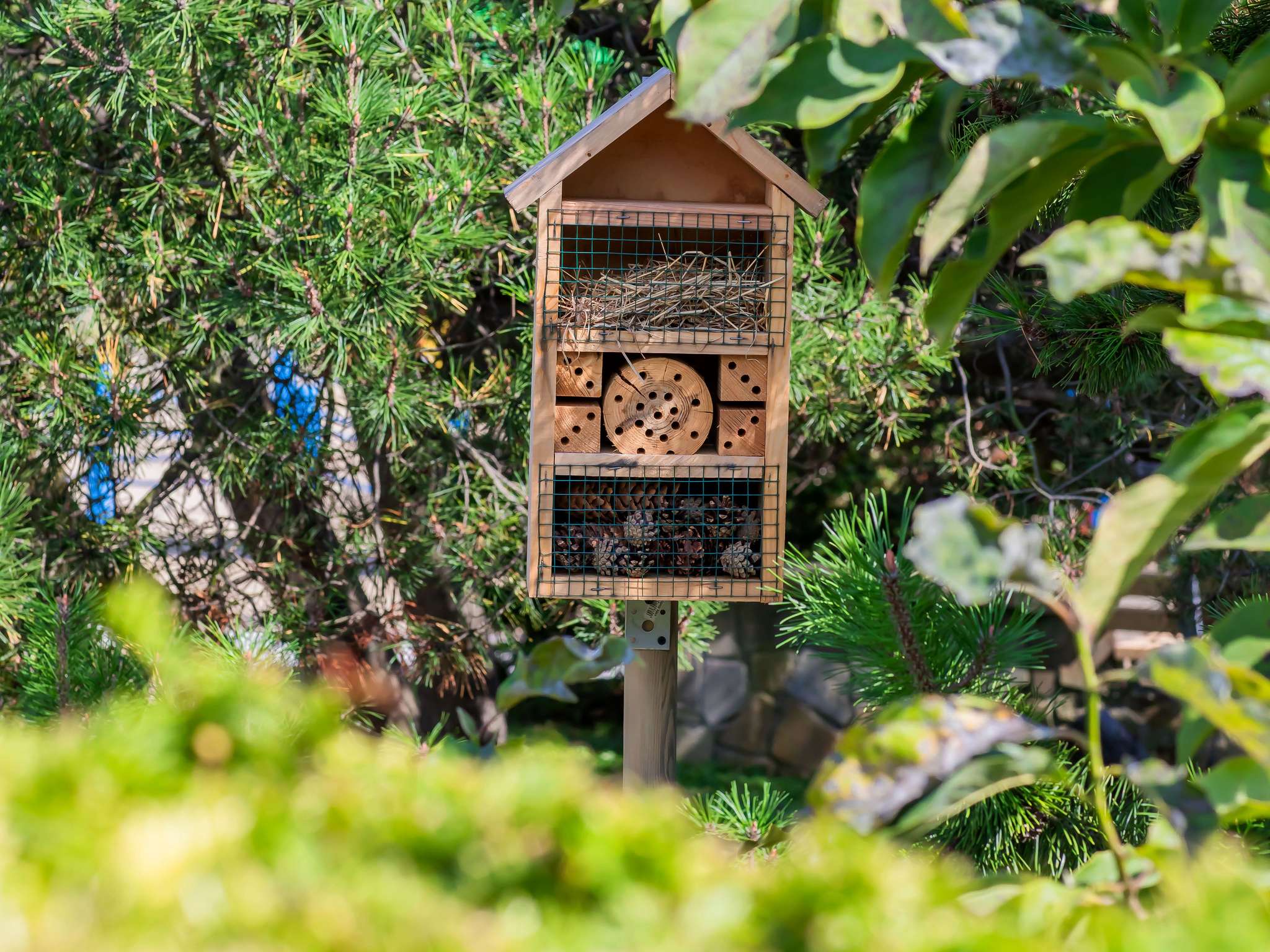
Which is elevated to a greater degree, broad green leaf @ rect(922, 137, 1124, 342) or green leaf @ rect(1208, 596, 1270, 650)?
broad green leaf @ rect(922, 137, 1124, 342)

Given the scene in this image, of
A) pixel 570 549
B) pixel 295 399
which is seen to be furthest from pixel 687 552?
pixel 295 399

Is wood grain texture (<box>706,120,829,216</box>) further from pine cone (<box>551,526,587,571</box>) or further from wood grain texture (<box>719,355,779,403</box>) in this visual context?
pine cone (<box>551,526,587,571</box>)

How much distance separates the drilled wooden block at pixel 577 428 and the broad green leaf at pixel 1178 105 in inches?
36.4

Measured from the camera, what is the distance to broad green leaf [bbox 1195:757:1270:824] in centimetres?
54

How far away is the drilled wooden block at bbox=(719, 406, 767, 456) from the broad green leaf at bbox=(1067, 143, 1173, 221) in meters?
0.73

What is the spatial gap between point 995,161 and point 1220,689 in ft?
1.01

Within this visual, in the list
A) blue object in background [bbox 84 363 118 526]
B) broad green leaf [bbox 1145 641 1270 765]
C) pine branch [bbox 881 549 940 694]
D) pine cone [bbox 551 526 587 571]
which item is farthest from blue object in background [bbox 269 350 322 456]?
broad green leaf [bbox 1145 641 1270 765]

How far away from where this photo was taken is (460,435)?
2.27 m

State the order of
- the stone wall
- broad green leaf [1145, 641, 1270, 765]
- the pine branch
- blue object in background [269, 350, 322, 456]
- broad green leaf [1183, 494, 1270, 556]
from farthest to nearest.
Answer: the stone wall < blue object in background [269, 350, 322, 456] < the pine branch < broad green leaf [1183, 494, 1270, 556] < broad green leaf [1145, 641, 1270, 765]

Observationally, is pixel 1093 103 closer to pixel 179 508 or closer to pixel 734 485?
pixel 734 485

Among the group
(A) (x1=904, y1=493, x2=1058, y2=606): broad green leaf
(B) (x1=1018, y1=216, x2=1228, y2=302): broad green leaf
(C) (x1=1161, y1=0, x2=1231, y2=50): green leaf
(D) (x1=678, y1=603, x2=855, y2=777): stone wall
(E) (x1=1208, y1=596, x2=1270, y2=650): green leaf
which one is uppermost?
(C) (x1=1161, y1=0, x2=1231, y2=50): green leaf

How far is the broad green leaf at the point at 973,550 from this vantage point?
0.52 meters

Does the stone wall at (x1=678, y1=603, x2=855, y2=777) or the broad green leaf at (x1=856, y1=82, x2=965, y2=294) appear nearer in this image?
the broad green leaf at (x1=856, y1=82, x2=965, y2=294)

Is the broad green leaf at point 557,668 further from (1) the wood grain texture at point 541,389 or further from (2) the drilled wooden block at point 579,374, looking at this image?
(2) the drilled wooden block at point 579,374
